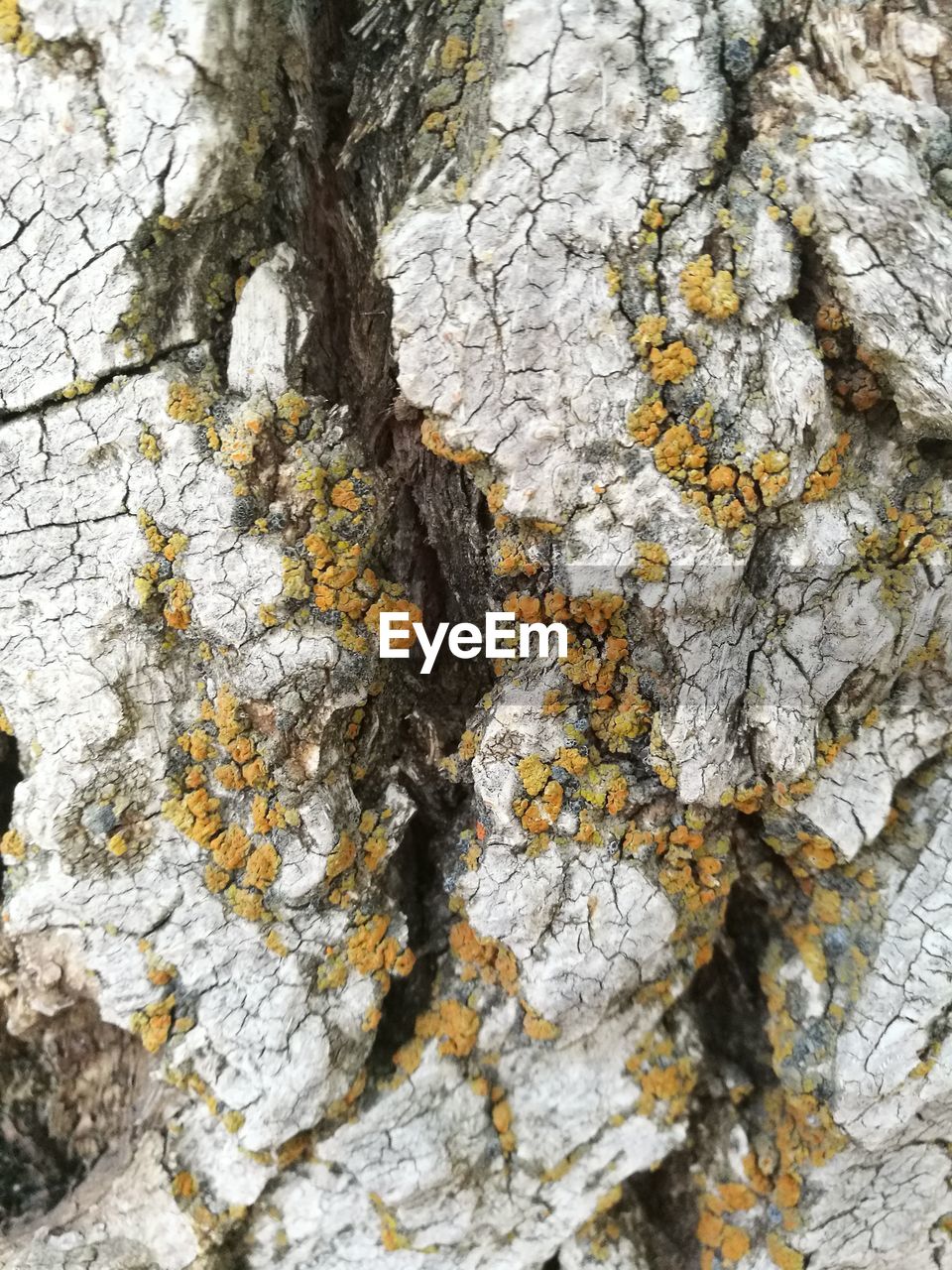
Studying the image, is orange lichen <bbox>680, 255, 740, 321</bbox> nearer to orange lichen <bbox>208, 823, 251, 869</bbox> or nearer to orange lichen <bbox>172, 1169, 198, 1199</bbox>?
orange lichen <bbox>208, 823, 251, 869</bbox>

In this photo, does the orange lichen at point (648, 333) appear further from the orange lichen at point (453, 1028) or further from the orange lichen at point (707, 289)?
the orange lichen at point (453, 1028)

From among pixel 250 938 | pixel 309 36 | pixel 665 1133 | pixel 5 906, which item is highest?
pixel 309 36

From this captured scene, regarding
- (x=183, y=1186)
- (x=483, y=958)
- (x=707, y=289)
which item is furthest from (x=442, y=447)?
(x=183, y=1186)

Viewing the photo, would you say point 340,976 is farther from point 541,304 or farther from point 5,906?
point 541,304

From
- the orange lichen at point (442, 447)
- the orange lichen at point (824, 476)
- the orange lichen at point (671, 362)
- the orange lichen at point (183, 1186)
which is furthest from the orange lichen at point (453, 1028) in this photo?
the orange lichen at point (671, 362)

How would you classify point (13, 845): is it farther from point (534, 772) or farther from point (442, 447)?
point (442, 447)

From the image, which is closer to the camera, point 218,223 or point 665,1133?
point 218,223

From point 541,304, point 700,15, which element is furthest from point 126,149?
point 700,15

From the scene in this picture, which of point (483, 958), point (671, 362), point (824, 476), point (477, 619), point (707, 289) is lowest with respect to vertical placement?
point (483, 958)

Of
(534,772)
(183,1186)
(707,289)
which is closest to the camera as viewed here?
(707,289)
